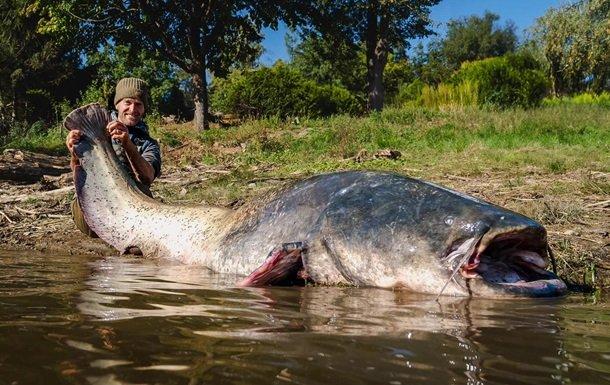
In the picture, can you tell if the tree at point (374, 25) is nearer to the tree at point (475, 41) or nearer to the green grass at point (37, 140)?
the green grass at point (37, 140)

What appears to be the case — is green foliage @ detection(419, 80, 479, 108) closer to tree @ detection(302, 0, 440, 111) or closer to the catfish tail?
tree @ detection(302, 0, 440, 111)

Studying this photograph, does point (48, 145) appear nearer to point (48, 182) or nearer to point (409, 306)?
point (48, 182)

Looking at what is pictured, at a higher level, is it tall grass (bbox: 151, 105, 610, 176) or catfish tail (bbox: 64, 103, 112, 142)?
tall grass (bbox: 151, 105, 610, 176)

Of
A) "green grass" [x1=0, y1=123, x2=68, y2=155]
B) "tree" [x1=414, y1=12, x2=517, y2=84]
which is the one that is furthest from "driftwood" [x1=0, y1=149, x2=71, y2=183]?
"tree" [x1=414, y1=12, x2=517, y2=84]

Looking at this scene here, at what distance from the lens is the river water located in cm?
159

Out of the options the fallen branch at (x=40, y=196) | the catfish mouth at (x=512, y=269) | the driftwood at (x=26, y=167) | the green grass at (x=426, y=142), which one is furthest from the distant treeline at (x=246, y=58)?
the catfish mouth at (x=512, y=269)

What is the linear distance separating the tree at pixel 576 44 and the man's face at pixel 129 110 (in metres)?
23.5

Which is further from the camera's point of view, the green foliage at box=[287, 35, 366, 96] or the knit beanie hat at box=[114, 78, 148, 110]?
the green foliage at box=[287, 35, 366, 96]

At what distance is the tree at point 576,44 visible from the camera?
26234mm

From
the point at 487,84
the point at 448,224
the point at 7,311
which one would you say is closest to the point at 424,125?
the point at 487,84

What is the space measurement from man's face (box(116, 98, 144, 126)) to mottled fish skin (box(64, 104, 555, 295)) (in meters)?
0.32

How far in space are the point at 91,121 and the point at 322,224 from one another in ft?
7.65

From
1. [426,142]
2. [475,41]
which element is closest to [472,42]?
[475,41]

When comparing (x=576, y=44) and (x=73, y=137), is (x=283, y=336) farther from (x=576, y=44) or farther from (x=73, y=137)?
(x=576, y=44)
